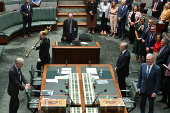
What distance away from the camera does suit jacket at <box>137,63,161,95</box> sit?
5531 millimetres

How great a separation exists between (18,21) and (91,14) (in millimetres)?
3471

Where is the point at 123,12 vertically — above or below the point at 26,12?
above

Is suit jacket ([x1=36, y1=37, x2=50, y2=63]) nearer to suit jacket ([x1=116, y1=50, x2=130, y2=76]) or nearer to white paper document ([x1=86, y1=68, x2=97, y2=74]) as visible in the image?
white paper document ([x1=86, y1=68, x2=97, y2=74])

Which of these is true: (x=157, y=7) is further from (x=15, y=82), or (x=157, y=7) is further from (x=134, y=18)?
(x=15, y=82)

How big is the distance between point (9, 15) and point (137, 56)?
6.02 metres

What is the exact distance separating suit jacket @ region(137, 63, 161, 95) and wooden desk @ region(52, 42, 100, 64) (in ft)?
10.4

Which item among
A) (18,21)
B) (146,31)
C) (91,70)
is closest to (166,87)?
(91,70)

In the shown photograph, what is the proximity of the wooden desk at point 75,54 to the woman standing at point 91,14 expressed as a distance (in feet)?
12.3

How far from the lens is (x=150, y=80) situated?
5.65m

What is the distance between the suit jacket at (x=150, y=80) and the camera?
5.53 m

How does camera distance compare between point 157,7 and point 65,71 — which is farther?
point 157,7

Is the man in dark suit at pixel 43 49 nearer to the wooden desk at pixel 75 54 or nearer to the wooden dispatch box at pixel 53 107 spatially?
the wooden desk at pixel 75 54

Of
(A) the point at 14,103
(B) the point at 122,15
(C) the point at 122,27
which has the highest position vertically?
(B) the point at 122,15

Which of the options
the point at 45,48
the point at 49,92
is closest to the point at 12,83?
the point at 49,92
